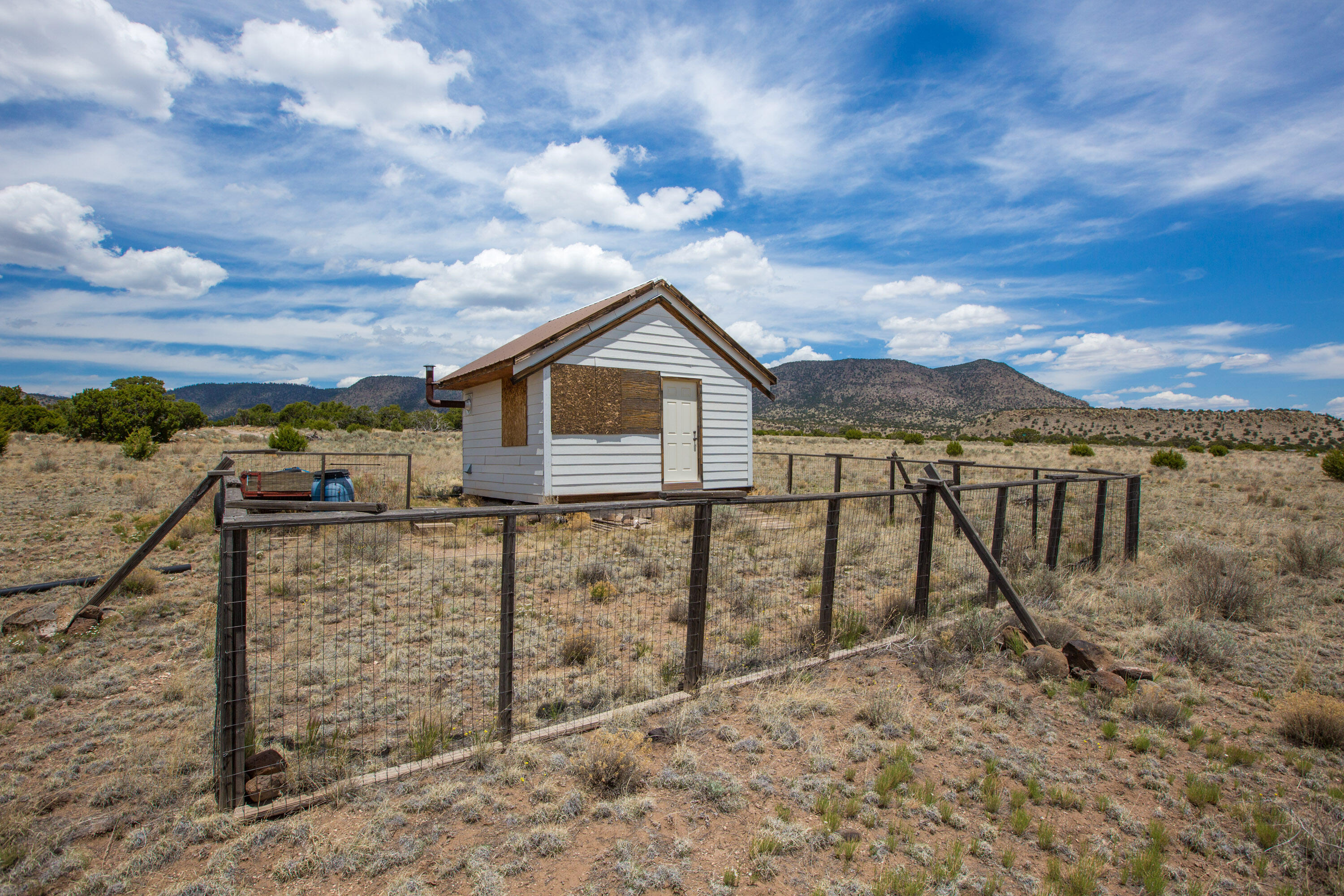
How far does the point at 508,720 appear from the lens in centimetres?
411

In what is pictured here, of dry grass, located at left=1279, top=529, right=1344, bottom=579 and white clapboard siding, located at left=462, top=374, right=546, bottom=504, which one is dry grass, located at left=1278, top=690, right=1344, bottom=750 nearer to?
dry grass, located at left=1279, top=529, right=1344, bottom=579

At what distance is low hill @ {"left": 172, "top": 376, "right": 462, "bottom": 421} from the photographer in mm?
146250

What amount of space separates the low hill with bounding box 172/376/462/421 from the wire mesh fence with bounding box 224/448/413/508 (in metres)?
121

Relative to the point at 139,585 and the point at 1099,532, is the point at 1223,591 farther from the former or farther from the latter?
the point at 139,585

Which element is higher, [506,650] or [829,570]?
[829,570]

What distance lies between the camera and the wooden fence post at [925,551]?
6551mm

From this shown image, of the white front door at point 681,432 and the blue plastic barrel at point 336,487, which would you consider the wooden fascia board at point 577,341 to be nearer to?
the white front door at point 681,432

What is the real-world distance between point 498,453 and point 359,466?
231 inches

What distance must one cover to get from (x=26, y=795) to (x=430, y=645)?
2775mm

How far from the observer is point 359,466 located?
690 inches

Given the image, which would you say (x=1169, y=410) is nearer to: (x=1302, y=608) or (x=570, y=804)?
(x=1302, y=608)

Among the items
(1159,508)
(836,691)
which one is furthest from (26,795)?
(1159,508)

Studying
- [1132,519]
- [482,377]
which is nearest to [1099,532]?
[1132,519]

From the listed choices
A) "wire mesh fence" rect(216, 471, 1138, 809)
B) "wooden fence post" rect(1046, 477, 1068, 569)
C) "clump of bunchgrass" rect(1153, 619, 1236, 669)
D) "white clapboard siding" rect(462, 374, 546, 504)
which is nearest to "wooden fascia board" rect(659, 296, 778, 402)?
"white clapboard siding" rect(462, 374, 546, 504)
